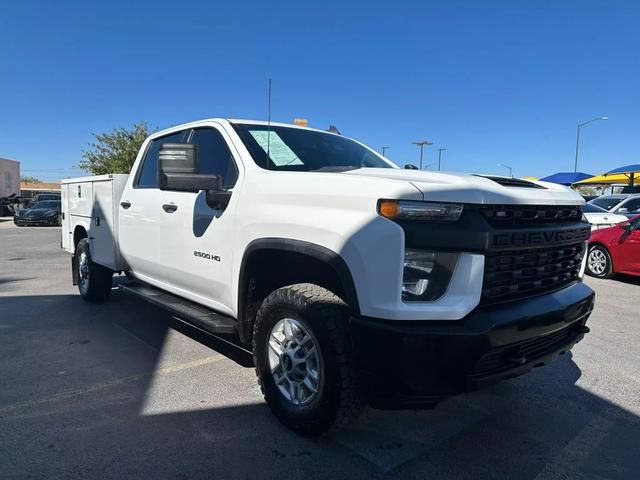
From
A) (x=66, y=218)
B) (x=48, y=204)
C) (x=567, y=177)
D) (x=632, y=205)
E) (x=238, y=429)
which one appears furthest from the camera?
(x=567, y=177)

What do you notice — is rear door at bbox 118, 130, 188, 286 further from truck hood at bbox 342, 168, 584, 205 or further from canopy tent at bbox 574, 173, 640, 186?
canopy tent at bbox 574, 173, 640, 186

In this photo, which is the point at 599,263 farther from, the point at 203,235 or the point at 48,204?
the point at 48,204

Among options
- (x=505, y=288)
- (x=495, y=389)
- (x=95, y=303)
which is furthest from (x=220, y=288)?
(x=95, y=303)

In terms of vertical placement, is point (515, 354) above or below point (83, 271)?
above

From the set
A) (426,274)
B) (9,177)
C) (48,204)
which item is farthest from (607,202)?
(9,177)

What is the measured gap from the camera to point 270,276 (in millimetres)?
3387

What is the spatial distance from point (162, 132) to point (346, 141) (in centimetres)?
194

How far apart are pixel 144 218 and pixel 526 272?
3.46 metres

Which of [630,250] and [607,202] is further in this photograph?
[607,202]

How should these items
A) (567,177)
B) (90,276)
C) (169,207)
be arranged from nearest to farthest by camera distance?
1. (169,207)
2. (90,276)
3. (567,177)

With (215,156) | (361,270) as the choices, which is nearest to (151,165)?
(215,156)

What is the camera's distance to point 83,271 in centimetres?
652

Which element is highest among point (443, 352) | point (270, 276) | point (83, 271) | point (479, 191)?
point (479, 191)

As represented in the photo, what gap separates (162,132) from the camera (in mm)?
5031
